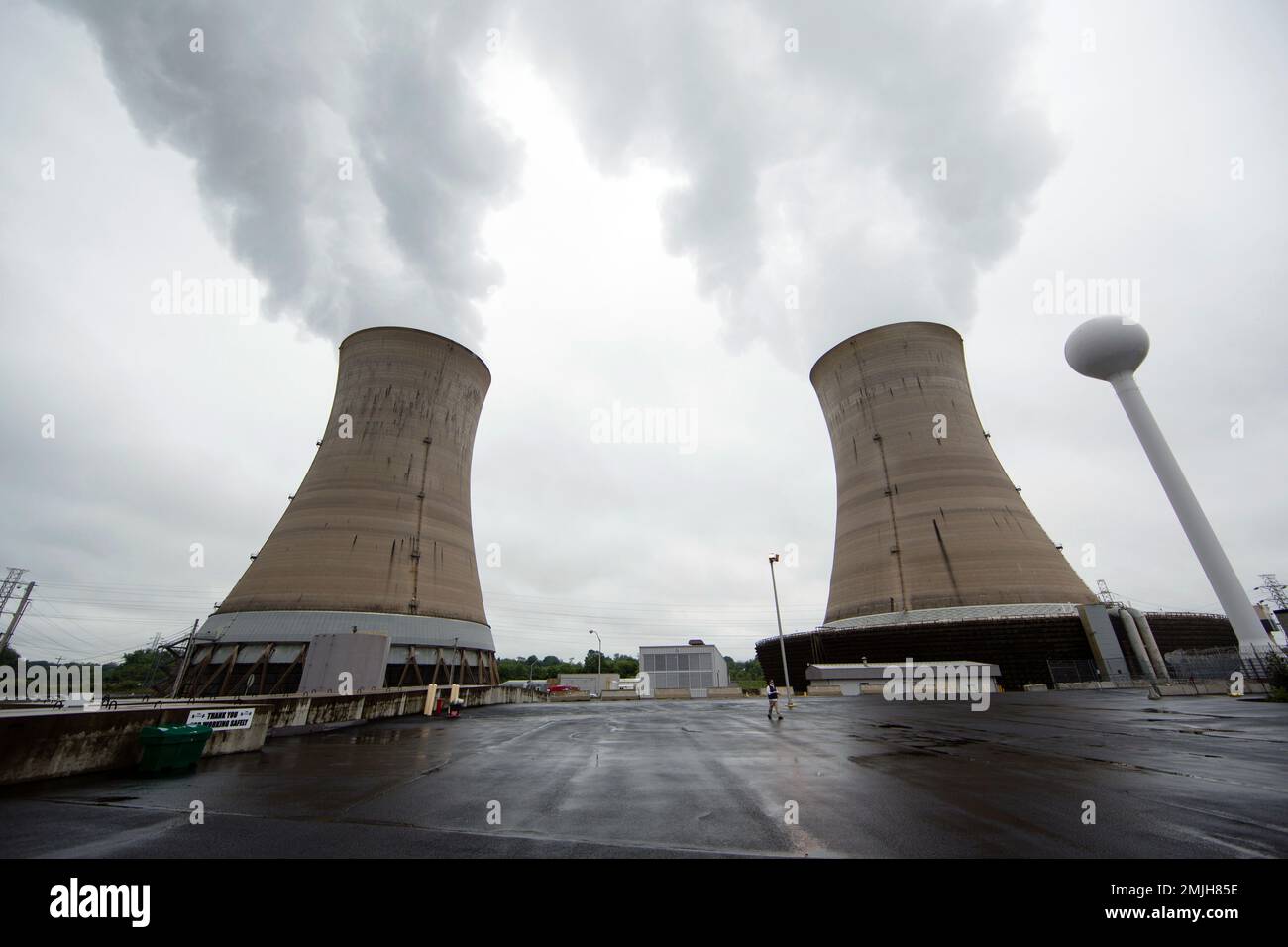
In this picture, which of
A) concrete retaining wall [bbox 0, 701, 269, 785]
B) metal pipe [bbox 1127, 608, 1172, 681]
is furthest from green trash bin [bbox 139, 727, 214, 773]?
metal pipe [bbox 1127, 608, 1172, 681]

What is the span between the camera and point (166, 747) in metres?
8.84

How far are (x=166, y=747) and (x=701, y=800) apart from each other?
8.89 meters

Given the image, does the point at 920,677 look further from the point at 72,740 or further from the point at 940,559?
the point at 72,740

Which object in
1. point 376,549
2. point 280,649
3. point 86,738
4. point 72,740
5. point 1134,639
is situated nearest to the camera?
point 72,740

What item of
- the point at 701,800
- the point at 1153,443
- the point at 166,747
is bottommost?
the point at 701,800

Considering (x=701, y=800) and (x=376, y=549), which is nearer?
(x=701, y=800)

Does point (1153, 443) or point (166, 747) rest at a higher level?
point (1153, 443)

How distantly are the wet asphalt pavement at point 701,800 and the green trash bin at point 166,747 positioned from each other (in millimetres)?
408

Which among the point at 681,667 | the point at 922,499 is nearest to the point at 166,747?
the point at 922,499

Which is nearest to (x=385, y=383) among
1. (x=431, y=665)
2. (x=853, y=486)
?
(x=431, y=665)

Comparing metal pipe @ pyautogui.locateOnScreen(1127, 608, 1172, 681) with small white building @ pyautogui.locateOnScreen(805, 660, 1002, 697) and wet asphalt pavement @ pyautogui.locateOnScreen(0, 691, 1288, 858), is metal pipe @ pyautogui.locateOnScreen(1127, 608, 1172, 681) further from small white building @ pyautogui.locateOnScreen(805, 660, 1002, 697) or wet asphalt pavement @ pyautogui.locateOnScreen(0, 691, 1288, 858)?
wet asphalt pavement @ pyautogui.locateOnScreen(0, 691, 1288, 858)

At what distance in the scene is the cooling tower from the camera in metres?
A: 34.8
